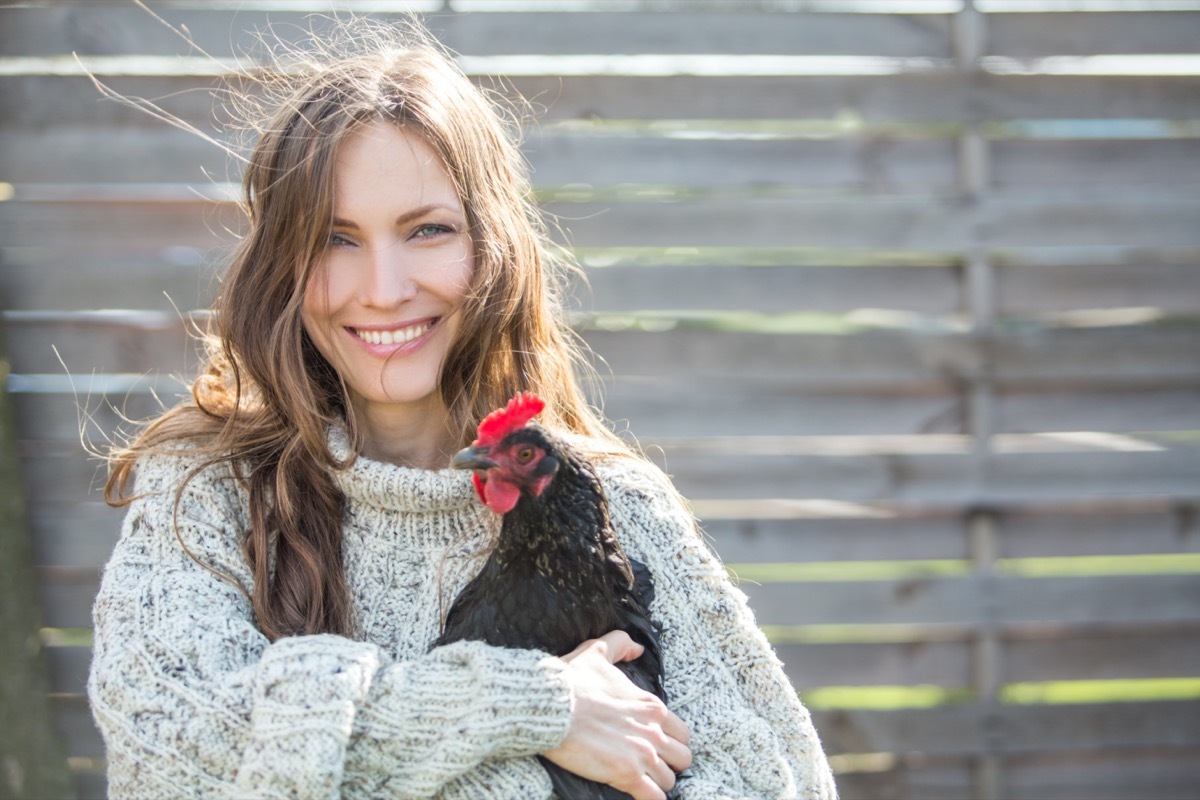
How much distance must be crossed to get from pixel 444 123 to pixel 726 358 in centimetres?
141

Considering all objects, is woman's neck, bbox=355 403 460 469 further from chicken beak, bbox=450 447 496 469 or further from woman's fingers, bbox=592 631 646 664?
woman's fingers, bbox=592 631 646 664

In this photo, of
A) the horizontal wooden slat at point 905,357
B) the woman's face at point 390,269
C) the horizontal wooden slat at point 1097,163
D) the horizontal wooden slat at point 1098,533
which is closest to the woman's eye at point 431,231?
the woman's face at point 390,269

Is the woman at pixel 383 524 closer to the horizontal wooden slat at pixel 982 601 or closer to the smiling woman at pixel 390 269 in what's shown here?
the smiling woman at pixel 390 269

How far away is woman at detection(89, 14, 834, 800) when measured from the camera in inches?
54.5

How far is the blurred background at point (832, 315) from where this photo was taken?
2.77 m

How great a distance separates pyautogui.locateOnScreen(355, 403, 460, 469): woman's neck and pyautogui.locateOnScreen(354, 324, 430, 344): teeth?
22 centimetres

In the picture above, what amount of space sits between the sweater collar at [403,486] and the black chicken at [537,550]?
0.44 ft

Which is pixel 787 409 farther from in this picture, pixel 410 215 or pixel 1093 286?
pixel 410 215

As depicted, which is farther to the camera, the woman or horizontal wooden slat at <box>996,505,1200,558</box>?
horizontal wooden slat at <box>996,505,1200,558</box>

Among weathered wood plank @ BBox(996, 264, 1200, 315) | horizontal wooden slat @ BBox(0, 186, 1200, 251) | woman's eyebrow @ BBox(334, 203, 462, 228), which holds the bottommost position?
woman's eyebrow @ BBox(334, 203, 462, 228)

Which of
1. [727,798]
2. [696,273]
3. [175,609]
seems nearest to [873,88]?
[696,273]

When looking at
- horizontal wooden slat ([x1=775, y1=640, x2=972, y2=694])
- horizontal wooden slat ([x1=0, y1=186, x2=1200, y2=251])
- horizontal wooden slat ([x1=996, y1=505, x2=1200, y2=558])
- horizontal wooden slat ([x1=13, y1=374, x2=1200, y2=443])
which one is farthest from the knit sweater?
horizontal wooden slat ([x1=996, y1=505, x2=1200, y2=558])

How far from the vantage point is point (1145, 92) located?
299cm

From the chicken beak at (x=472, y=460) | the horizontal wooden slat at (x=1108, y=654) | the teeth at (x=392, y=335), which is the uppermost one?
the teeth at (x=392, y=335)
